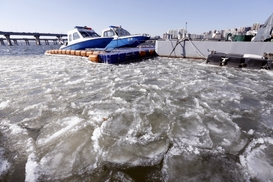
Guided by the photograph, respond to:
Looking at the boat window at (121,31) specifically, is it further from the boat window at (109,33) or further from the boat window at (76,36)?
the boat window at (76,36)

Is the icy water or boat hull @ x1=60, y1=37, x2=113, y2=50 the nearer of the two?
the icy water

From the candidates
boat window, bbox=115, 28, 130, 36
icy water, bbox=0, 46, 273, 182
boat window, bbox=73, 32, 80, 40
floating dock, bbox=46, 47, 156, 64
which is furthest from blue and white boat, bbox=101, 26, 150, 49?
icy water, bbox=0, 46, 273, 182

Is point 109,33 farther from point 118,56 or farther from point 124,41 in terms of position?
point 118,56

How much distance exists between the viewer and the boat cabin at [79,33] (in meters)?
18.0

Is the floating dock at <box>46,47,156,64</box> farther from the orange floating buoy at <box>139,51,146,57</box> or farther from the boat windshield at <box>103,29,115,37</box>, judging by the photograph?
the boat windshield at <box>103,29,115,37</box>

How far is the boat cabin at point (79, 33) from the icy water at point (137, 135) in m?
14.4

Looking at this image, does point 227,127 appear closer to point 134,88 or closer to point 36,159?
point 134,88

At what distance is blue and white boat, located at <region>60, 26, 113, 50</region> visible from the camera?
17750 mm

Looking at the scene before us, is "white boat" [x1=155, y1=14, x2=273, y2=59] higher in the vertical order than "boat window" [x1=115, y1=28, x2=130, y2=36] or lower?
lower

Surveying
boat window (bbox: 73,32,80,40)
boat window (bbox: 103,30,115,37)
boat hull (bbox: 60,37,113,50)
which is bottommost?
boat hull (bbox: 60,37,113,50)

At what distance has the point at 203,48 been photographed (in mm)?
12367

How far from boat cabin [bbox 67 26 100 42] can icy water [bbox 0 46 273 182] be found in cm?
1444

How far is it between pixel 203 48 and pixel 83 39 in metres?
13.7

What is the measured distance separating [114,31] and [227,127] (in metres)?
19.2
